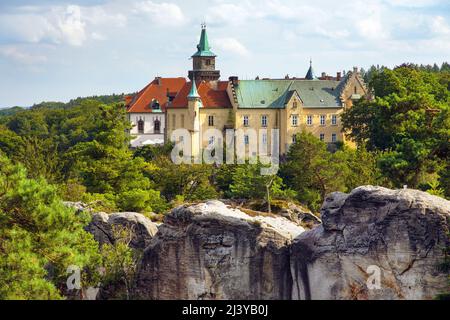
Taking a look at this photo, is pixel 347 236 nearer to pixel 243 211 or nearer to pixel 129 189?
pixel 243 211

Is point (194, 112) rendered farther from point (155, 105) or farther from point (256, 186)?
point (256, 186)

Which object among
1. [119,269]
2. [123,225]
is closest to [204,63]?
[123,225]

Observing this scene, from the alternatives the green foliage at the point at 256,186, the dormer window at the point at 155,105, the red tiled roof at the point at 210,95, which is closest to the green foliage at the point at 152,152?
the red tiled roof at the point at 210,95

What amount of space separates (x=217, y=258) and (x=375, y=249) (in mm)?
4402

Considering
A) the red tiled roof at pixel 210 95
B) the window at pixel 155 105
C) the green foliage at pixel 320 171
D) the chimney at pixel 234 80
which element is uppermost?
the chimney at pixel 234 80

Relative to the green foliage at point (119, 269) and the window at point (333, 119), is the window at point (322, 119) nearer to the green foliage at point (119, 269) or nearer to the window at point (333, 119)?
the window at point (333, 119)

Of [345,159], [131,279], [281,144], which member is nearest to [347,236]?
[131,279]

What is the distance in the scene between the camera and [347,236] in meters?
26.4

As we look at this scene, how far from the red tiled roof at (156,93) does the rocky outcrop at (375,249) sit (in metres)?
61.7

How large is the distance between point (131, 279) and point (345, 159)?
25.6 m

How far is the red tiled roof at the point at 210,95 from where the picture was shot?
76.8 m

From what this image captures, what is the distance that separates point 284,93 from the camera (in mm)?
77125

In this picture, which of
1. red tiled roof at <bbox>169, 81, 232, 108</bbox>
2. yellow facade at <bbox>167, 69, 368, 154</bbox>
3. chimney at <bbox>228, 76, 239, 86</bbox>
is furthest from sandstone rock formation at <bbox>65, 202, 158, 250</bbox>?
chimney at <bbox>228, 76, 239, 86</bbox>
